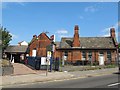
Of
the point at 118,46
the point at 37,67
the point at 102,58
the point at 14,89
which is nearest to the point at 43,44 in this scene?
the point at 102,58

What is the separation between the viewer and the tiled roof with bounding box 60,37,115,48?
5467cm

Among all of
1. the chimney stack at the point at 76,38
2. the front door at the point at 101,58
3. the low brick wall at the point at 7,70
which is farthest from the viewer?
the chimney stack at the point at 76,38

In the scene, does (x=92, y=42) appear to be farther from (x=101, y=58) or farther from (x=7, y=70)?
(x=7, y=70)

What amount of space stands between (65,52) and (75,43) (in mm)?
2929

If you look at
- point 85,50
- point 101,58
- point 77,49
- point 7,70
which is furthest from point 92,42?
point 7,70

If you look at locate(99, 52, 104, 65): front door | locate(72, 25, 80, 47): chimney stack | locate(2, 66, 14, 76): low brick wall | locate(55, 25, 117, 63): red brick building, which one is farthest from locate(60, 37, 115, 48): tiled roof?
locate(2, 66, 14, 76): low brick wall

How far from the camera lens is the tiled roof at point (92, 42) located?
54.7 meters

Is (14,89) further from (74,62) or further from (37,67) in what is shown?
(74,62)

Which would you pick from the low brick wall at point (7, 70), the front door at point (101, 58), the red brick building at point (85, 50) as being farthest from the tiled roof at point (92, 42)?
the low brick wall at point (7, 70)

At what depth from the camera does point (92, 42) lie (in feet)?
185

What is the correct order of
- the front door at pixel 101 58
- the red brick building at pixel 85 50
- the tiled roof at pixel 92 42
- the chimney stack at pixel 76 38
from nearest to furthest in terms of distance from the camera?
the front door at pixel 101 58 < the red brick building at pixel 85 50 < the chimney stack at pixel 76 38 < the tiled roof at pixel 92 42

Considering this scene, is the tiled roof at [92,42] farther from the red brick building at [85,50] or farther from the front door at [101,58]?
the front door at [101,58]

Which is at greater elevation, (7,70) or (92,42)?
(92,42)

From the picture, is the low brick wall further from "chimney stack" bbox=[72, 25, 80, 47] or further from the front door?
the front door
